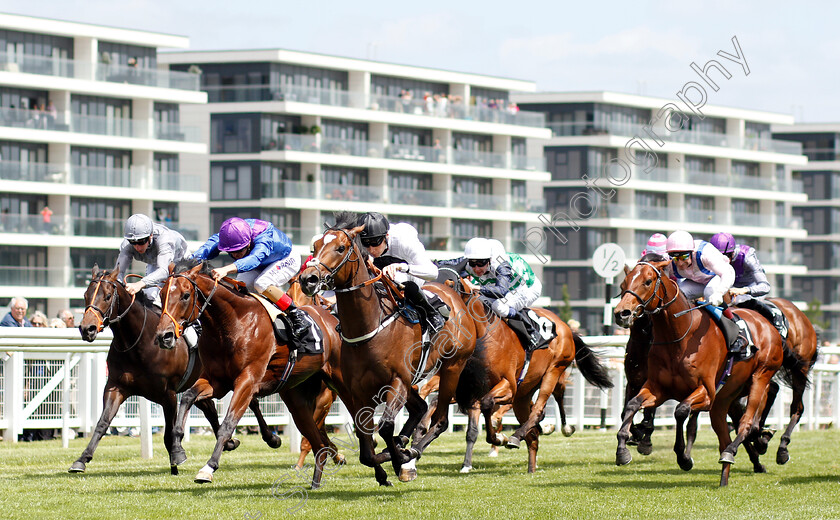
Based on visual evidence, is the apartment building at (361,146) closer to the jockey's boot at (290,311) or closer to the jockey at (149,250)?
the jockey at (149,250)

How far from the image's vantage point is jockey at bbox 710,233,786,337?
11.8m

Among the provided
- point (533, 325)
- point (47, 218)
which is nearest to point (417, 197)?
point (47, 218)

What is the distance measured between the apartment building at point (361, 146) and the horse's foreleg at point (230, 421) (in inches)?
1600

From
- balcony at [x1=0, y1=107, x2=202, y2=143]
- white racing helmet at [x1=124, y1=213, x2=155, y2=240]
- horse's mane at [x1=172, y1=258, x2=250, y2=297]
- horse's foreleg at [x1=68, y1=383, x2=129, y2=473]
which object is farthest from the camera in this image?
balcony at [x1=0, y1=107, x2=202, y2=143]

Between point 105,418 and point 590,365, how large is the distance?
17.3 ft

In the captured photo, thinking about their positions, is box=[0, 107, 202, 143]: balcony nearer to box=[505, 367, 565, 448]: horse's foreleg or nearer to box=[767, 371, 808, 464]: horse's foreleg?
box=[505, 367, 565, 448]: horse's foreleg

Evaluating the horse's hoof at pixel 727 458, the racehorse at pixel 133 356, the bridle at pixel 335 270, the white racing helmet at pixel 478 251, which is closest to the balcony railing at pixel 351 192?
the white racing helmet at pixel 478 251

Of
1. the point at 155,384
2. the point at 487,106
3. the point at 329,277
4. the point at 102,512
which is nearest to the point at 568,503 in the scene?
the point at 329,277

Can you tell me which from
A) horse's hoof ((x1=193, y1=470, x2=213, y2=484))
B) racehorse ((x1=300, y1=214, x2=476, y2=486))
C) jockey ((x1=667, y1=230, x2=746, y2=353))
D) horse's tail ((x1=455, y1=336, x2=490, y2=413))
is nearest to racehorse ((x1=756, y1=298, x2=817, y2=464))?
jockey ((x1=667, y1=230, x2=746, y2=353))

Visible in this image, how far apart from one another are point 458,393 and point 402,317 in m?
2.12

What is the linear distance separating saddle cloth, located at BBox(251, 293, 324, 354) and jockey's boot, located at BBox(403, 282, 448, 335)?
927mm

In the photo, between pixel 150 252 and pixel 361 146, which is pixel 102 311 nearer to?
pixel 150 252

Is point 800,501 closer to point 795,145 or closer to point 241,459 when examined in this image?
point 241,459

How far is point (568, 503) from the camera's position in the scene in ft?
28.5
